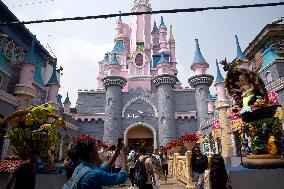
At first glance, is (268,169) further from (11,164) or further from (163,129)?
(163,129)

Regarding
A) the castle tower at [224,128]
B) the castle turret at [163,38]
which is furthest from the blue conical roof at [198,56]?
the castle tower at [224,128]

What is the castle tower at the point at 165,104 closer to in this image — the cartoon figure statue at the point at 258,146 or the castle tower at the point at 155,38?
the castle tower at the point at 155,38

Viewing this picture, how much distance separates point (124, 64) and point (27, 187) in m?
Result: 32.0

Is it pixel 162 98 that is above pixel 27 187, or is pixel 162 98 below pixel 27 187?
above

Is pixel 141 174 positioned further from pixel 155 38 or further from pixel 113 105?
pixel 155 38

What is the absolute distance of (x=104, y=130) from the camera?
2848 cm

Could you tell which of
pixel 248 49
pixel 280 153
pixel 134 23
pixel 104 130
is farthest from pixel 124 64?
pixel 280 153

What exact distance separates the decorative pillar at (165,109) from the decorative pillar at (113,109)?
14.9ft

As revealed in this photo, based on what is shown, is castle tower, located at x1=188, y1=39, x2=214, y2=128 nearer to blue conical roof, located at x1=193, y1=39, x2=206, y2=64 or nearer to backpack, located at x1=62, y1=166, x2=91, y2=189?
blue conical roof, located at x1=193, y1=39, x2=206, y2=64

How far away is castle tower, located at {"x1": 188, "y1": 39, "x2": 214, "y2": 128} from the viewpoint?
2782 centimetres

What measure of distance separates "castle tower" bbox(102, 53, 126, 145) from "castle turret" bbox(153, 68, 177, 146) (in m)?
4.53

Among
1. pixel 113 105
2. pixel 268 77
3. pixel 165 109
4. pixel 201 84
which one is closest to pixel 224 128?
pixel 268 77

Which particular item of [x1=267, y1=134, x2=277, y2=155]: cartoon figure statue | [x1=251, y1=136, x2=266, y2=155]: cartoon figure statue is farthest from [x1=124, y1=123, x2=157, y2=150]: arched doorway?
Result: [x1=267, y1=134, x2=277, y2=155]: cartoon figure statue

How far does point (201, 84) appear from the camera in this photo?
2875 cm
